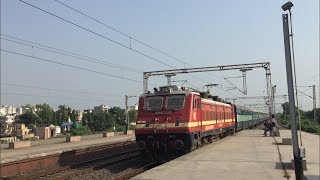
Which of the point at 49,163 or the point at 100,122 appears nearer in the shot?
the point at 49,163

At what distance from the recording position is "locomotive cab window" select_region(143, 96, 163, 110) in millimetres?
18031

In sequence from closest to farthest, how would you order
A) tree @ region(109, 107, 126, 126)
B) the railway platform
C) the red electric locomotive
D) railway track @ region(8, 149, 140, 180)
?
the railway platform, railway track @ region(8, 149, 140, 180), the red electric locomotive, tree @ region(109, 107, 126, 126)

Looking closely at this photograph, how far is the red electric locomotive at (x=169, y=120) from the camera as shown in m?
17.2

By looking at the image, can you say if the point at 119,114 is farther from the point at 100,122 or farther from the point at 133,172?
the point at 133,172

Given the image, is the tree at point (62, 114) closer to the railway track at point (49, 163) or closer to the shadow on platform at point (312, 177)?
the railway track at point (49, 163)

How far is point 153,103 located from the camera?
59.7 ft

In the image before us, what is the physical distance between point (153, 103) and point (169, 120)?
123 centimetres

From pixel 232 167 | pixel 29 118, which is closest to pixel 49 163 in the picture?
pixel 232 167

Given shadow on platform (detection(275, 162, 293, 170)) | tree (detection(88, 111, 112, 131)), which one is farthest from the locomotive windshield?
tree (detection(88, 111, 112, 131))

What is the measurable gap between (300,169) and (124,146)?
58.0ft

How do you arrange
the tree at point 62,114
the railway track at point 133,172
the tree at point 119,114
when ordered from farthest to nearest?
the tree at point 62,114, the tree at point 119,114, the railway track at point 133,172

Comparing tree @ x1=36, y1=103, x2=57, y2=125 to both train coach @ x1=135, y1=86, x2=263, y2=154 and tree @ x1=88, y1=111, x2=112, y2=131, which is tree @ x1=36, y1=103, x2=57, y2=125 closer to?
tree @ x1=88, y1=111, x2=112, y2=131

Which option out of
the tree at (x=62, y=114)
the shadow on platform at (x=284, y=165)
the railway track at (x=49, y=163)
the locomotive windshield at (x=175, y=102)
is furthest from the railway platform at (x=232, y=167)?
the tree at (x=62, y=114)

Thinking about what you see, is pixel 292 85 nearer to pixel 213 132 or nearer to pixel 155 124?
pixel 155 124
